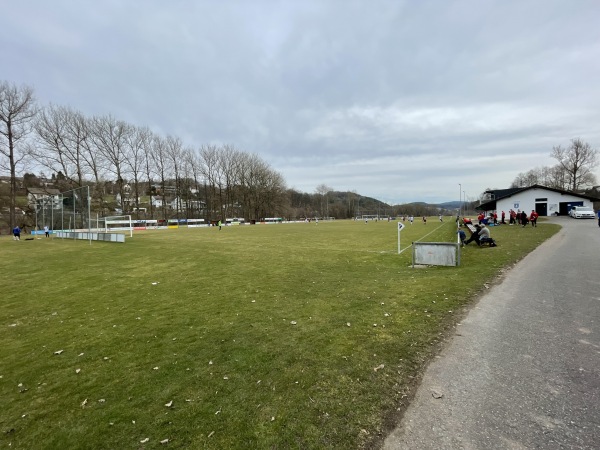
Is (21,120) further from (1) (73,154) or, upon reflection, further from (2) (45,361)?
(2) (45,361)

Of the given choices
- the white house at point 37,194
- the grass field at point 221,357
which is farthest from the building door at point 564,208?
the white house at point 37,194

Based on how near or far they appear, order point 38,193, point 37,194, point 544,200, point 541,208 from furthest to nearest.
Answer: point 38,193, point 37,194, point 541,208, point 544,200

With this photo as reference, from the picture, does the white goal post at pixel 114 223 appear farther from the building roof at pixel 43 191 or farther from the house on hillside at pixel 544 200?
the house on hillside at pixel 544 200

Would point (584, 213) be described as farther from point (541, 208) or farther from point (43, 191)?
point (43, 191)

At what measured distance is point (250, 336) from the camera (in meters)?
5.68

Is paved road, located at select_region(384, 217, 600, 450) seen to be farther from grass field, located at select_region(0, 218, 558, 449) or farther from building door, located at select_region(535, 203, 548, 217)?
building door, located at select_region(535, 203, 548, 217)

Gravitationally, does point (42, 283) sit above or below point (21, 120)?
below

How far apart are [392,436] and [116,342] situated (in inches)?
207

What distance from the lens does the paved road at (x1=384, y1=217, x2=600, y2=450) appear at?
284 cm

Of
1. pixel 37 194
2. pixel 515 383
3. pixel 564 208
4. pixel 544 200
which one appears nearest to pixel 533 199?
pixel 544 200

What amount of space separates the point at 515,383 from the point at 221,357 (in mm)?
4085

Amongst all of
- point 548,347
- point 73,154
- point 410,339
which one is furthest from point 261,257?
point 73,154

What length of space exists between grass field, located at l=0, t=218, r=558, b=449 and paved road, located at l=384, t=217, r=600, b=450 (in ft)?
1.07

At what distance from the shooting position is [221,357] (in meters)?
4.87
